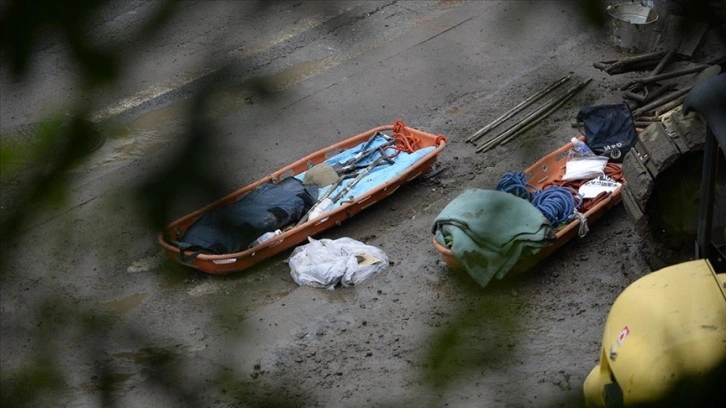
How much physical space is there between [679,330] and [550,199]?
16.4ft

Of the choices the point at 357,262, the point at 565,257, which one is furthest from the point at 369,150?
the point at 565,257

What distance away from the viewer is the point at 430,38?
9672mm

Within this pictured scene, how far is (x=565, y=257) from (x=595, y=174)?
70cm

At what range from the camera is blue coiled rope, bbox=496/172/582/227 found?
268 inches

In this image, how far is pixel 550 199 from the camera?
6949 mm

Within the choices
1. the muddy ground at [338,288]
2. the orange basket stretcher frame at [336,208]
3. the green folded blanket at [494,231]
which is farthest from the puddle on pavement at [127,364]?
the orange basket stretcher frame at [336,208]

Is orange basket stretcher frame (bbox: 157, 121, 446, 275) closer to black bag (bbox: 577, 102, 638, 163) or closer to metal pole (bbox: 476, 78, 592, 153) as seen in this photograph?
metal pole (bbox: 476, 78, 592, 153)

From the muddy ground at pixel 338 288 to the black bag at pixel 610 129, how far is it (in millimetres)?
291

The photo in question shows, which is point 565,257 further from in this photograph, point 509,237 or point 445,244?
point 509,237

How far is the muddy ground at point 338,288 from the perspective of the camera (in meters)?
1.29

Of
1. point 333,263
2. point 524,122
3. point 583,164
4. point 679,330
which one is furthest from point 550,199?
point 679,330

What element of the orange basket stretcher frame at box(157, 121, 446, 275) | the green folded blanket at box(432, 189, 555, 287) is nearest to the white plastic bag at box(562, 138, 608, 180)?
the orange basket stretcher frame at box(157, 121, 446, 275)

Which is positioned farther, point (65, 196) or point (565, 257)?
point (565, 257)

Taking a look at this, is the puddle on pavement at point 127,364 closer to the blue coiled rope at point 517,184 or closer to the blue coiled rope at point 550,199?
the blue coiled rope at point 517,184
